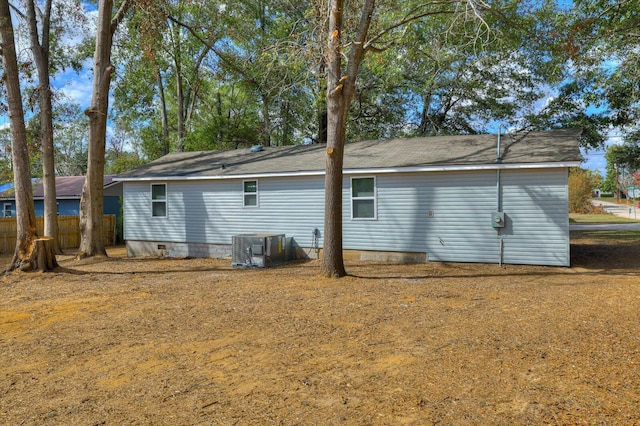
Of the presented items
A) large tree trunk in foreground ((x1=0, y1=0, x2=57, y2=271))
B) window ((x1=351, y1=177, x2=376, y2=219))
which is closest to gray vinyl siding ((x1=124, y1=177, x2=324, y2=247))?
window ((x1=351, y1=177, x2=376, y2=219))

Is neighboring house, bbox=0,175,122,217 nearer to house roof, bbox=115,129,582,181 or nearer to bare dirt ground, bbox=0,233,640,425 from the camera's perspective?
house roof, bbox=115,129,582,181

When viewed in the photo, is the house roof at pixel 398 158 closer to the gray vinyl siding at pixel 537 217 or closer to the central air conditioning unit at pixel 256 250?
the gray vinyl siding at pixel 537 217

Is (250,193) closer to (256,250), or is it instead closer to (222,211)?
(222,211)

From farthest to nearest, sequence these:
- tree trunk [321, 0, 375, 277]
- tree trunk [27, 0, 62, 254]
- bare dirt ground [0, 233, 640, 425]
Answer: tree trunk [27, 0, 62, 254], tree trunk [321, 0, 375, 277], bare dirt ground [0, 233, 640, 425]

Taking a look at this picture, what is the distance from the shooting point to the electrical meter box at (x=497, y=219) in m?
10.2

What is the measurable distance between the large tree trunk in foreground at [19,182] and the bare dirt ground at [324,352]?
1.46 meters

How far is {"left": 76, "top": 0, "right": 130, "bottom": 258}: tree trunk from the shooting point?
12930 mm

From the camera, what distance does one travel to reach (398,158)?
38.7 ft

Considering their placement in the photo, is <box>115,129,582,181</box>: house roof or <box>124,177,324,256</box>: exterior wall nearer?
<box>115,129,582,181</box>: house roof

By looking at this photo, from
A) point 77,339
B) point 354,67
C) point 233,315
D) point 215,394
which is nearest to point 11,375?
point 77,339

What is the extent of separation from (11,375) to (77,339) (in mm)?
1106

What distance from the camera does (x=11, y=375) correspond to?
4105 millimetres

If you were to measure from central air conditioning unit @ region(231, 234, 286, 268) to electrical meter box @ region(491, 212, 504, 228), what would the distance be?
5.29 m

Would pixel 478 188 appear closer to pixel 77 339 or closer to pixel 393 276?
pixel 393 276
